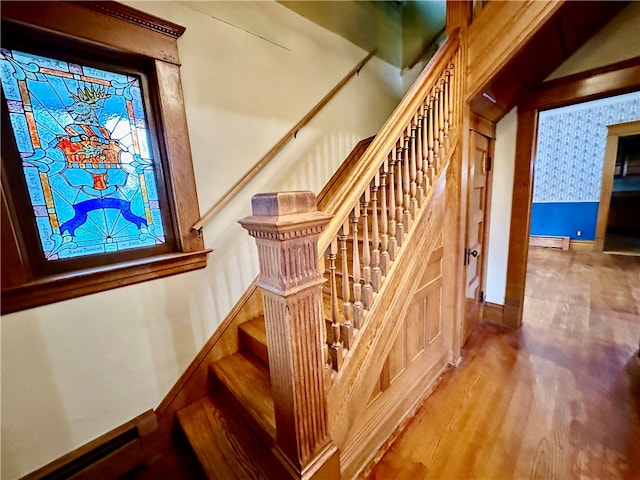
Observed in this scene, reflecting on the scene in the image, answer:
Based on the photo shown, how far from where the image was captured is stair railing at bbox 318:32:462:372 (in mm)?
1028

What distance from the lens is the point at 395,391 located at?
1522 mm

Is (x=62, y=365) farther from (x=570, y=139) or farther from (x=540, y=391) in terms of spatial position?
(x=570, y=139)

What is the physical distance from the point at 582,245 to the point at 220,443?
7196 millimetres

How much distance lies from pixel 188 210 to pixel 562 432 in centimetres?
244

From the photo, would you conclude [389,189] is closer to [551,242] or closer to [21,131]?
[21,131]

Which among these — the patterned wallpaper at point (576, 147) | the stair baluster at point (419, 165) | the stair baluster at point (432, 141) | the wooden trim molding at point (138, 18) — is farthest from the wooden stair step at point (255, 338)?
the patterned wallpaper at point (576, 147)

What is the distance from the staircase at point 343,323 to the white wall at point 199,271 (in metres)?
0.30

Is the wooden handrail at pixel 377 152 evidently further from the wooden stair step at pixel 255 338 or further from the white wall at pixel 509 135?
the white wall at pixel 509 135

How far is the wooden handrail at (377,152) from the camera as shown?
97 centimetres

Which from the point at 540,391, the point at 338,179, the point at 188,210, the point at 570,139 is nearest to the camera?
the point at 188,210

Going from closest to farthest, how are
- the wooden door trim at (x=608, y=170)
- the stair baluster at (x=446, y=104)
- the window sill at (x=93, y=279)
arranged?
1. the window sill at (x=93, y=279)
2. the stair baluster at (x=446, y=104)
3. the wooden door trim at (x=608, y=170)

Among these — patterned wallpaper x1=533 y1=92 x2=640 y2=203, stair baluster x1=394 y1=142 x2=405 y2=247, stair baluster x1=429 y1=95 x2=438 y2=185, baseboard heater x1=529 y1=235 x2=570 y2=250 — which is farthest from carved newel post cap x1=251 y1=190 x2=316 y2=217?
baseboard heater x1=529 y1=235 x2=570 y2=250

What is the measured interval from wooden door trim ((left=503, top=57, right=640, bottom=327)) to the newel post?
2248 millimetres

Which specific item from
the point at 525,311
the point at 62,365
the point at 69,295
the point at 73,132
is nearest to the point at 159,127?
the point at 73,132
